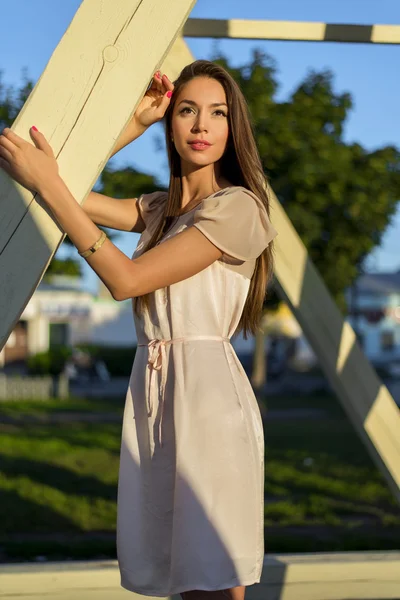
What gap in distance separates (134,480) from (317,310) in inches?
66.6

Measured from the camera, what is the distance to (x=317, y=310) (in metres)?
3.63

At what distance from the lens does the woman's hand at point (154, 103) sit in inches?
86.4

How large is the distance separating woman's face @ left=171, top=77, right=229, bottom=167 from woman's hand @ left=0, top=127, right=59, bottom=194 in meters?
0.46

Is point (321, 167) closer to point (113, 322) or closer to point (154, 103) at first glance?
point (154, 103)

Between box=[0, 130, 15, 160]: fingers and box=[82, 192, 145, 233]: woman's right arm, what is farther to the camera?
box=[82, 192, 145, 233]: woman's right arm

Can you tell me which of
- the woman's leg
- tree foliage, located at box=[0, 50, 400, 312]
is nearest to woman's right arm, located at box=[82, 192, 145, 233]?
the woman's leg

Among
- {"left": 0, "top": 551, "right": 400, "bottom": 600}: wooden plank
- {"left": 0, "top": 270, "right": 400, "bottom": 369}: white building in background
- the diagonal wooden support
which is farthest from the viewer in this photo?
{"left": 0, "top": 270, "right": 400, "bottom": 369}: white building in background

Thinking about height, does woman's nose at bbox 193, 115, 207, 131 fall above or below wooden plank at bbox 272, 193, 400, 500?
above

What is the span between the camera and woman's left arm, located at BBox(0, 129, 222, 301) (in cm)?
180

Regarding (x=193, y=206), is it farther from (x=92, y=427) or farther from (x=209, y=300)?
(x=92, y=427)

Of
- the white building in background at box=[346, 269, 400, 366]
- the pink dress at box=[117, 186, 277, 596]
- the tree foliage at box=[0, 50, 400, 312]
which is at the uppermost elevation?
the white building in background at box=[346, 269, 400, 366]

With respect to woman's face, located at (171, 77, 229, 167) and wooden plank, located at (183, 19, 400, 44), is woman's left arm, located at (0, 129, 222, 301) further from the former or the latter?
wooden plank, located at (183, 19, 400, 44)

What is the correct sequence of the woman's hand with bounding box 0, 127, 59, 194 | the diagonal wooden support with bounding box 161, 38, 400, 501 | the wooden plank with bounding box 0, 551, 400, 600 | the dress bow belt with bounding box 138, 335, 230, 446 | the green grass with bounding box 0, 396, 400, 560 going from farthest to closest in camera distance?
the green grass with bounding box 0, 396, 400, 560 → the diagonal wooden support with bounding box 161, 38, 400, 501 → the wooden plank with bounding box 0, 551, 400, 600 → the dress bow belt with bounding box 138, 335, 230, 446 → the woman's hand with bounding box 0, 127, 59, 194

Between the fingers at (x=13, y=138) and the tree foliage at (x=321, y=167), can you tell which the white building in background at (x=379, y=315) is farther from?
the fingers at (x=13, y=138)
